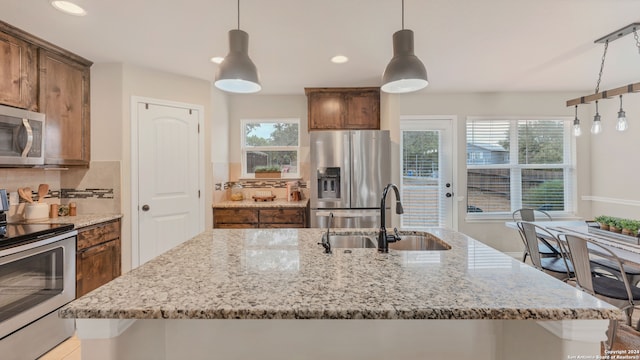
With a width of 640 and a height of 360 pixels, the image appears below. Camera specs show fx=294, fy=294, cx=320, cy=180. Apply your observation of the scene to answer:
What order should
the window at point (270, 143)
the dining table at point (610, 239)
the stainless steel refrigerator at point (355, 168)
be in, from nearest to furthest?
the dining table at point (610, 239) → the stainless steel refrigerator at point (355, 168) → the window at point (270, 143)

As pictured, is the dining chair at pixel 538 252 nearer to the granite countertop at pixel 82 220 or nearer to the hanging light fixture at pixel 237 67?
the hanging light fixture at pixel 237 67

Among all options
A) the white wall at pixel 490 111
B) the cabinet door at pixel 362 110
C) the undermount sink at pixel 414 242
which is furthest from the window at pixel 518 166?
the undermount sink at pixel 414 242

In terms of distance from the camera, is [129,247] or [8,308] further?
[129,247]

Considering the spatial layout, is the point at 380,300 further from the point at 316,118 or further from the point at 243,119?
the point at 243,119

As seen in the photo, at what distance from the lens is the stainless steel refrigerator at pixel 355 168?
11.6 ft

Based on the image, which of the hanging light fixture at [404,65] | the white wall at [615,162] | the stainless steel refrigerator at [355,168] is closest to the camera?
the hanging light fixture at [404,65]

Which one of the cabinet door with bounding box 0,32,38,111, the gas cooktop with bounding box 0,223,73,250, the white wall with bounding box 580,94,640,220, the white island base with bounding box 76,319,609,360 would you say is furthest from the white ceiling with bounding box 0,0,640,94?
the white island base with bounding box 76,319,609,360

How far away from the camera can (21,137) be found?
228 centimetres

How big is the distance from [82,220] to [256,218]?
5.47 ft

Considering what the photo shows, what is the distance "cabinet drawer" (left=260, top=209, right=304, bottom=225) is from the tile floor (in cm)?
195

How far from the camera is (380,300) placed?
0.94m

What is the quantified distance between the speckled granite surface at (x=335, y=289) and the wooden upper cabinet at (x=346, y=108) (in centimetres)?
263

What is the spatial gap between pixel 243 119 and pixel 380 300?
12.7ft

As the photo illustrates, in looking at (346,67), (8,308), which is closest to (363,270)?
(8,308)
